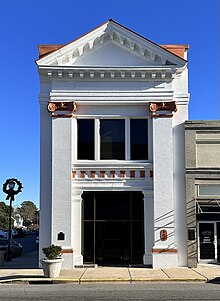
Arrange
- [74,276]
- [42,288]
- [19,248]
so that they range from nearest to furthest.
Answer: [42,288]
[74,276]
[19,248]

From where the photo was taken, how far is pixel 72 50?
2100 cm

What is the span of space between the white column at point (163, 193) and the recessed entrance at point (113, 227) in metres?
0.80

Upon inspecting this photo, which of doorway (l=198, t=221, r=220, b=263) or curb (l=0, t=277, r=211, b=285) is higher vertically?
doorway (l=198, t=221, r=220, b=263)

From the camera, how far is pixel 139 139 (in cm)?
2116

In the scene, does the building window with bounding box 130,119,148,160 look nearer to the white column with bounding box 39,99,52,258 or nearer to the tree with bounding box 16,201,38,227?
the white column with bounding box 39,99,52,258

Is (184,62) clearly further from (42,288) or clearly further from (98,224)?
(42,288)

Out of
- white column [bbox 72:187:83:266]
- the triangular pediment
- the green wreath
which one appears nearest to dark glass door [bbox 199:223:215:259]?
white column [bbox 72:187:83:266]

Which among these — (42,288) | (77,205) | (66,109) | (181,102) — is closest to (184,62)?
(181,102)

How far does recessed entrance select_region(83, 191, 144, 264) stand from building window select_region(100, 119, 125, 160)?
5.55 ft

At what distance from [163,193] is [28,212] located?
421 feet

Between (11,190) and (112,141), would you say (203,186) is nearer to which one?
(112,141)

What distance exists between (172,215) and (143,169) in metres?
2.36

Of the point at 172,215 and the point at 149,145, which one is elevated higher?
the point at 149,145

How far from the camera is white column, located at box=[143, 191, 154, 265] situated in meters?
20.3
